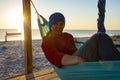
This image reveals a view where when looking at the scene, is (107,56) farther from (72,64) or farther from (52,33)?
(52,33)

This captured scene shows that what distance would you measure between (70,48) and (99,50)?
550 millimetres

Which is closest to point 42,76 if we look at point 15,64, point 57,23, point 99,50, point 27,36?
point 27,36

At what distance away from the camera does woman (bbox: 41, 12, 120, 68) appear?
2.31m

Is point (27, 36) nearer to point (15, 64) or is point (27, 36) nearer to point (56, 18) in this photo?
point (56, 18)

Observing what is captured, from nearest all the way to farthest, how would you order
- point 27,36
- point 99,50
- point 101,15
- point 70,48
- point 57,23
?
point 99,50, point 57,23, point 70,48, point 101,15, point 27,36

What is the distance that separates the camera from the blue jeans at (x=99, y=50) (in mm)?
2293

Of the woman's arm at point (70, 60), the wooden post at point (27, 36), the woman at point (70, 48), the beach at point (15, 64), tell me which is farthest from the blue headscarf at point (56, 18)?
the beach at point (15, 64)

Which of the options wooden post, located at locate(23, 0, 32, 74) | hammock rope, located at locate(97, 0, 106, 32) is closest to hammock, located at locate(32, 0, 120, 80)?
hammock rope, located at locate(97, 0, 106, 32)

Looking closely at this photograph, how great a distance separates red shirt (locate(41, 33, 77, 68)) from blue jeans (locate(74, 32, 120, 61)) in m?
0.24

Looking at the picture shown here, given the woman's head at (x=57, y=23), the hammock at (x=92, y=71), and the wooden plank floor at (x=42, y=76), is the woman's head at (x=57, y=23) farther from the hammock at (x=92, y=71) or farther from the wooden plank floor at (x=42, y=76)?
the wooden plank floor at (x=42, y=76)

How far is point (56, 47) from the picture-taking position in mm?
2682

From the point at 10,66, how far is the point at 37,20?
277cm

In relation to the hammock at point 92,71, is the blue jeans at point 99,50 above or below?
above

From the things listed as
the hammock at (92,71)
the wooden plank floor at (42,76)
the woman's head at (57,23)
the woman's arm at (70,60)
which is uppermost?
the woman's head at (57,23)
